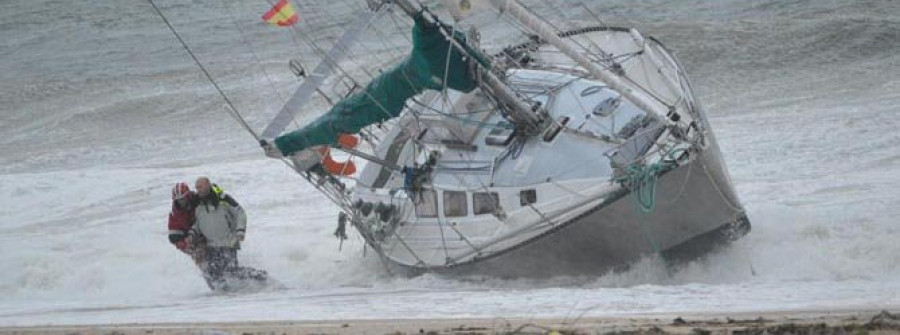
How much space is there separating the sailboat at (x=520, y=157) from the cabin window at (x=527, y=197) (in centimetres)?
2

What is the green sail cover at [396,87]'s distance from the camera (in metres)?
15.4

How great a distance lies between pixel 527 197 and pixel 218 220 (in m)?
3.62

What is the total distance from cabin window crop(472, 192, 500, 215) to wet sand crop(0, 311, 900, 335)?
3621mm

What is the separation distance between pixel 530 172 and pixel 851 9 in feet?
60.0

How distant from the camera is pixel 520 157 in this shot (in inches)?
619

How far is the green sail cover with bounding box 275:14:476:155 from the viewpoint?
15.4 metres

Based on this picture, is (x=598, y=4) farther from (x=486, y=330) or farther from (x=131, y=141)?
(x=486, y=330)

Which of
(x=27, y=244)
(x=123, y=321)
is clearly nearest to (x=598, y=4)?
(x=27, y=244)

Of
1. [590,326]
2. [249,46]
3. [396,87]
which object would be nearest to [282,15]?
[396,87]

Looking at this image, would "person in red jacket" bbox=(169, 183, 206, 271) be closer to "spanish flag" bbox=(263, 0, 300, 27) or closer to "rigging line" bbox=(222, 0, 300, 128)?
"spanish flag" bbox=(263, 0, 300, 27)

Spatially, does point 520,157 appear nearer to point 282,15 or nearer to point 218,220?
point 282,15

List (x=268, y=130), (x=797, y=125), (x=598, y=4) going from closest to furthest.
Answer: (x=268, y=130)
(x=797, y=125)
(x=598, y=4)

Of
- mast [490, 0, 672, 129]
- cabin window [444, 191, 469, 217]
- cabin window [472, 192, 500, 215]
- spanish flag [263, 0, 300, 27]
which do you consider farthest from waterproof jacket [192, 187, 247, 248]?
mast [490, 0, 672, 129]

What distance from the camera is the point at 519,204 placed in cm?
1516
